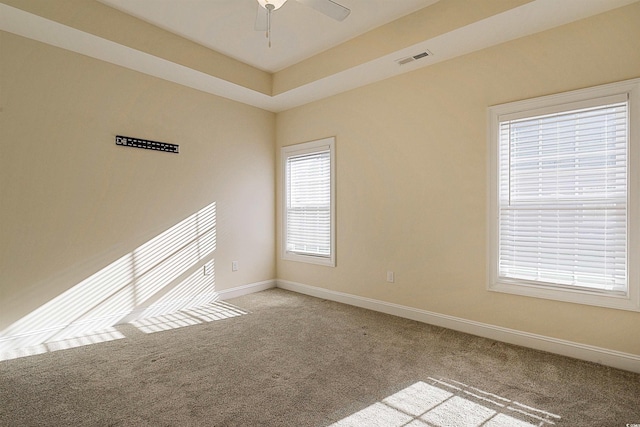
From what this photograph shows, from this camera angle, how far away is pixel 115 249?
3410 millimetres

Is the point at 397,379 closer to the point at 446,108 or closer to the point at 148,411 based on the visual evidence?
the point at 148,411

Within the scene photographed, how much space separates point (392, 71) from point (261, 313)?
3.22m

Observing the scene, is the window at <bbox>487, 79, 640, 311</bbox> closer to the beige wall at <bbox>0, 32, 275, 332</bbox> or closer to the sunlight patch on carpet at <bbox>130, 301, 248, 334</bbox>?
the sunlight patch on carpet at <bbox>130, 301, 248, 334</bbox>

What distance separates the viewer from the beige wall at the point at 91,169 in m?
2.83

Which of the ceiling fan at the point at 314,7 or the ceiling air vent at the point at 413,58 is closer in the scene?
the ceiling fan at the point at 314,7

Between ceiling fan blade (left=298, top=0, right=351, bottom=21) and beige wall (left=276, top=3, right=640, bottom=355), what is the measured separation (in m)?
1.36

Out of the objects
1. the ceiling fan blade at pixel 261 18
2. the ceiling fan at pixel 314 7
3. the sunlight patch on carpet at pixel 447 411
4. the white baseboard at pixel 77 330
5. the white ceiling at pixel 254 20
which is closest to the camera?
the sunlight patch on carpet at pixel 447 411

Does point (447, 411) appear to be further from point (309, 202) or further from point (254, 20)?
point (254, 20)

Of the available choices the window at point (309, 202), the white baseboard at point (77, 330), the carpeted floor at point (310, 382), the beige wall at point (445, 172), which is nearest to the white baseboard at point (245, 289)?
the white baseboard at point (77, 330)

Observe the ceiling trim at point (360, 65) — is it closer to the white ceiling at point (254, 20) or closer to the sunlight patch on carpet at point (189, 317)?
the white ceiling at point (254, 20)

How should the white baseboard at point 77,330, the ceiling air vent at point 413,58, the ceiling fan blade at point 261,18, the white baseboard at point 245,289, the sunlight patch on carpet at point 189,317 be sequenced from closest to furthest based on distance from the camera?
1. the ceiling fan blade at point 261,18
2. the white baseboard at point 77,330
3. the ceiling air vent at point 413,58
4. the sunlight patch on carpet at point 189,317
5. the white baseboard at point 245,289

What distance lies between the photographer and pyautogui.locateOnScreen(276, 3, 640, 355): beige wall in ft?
8.43

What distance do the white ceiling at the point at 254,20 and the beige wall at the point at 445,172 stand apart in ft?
2.50

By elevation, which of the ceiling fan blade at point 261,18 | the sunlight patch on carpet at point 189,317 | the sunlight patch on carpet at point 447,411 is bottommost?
the sunlight patch on carpet at point 189,317
